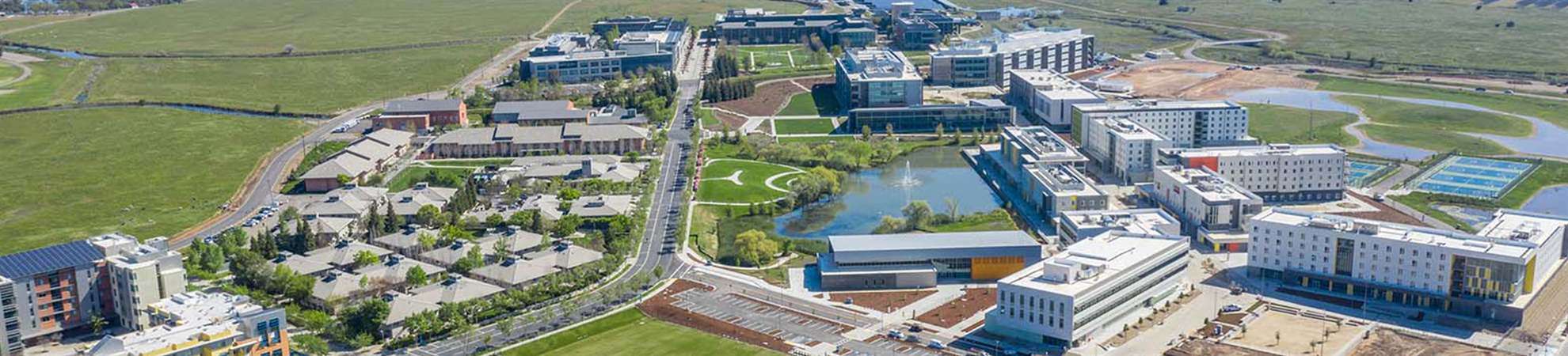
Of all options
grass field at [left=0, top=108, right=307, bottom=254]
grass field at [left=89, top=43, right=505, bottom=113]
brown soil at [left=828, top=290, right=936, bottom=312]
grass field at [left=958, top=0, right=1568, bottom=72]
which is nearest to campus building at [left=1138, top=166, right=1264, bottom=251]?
brown soil at [left=828, top=290, right=936, bottom=312]

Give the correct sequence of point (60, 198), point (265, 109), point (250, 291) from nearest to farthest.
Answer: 1. point (250, 291)
2. point (60, 198)
3. point (265, 109)

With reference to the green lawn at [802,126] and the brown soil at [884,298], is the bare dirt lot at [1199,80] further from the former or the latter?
the brown soil at [884,298]

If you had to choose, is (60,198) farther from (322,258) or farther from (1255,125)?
(1255,125)

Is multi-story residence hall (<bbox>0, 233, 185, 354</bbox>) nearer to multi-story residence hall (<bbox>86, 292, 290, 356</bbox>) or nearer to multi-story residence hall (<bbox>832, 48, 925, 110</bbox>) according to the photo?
multi-story residence hall (<bbox>86, 292, 290, 356</bbox>)

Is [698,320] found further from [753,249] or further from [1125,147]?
[1125,147]

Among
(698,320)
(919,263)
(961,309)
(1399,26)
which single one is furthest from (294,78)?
(1399,26)

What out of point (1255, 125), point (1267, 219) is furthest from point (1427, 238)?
point (1255, 125)
